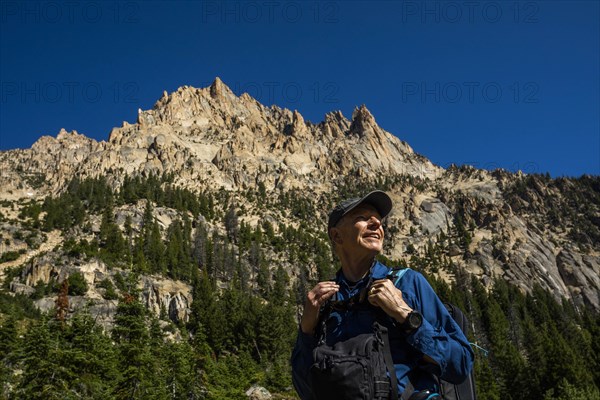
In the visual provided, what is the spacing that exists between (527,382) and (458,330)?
50878 mm

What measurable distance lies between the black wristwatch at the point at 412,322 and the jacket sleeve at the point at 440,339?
1.3 inches

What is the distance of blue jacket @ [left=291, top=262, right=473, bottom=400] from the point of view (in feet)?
9.61

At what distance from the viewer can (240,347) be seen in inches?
2467

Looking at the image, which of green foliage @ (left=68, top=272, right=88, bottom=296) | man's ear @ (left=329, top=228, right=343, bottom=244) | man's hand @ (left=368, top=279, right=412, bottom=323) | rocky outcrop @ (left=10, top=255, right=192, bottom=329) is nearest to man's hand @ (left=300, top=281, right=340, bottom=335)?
man's hand @ (left=368, top=279, right=412, bottom=323)

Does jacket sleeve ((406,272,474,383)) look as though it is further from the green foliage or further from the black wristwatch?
the green foliage

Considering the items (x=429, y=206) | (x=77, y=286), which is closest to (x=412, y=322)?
(x=77, y=286)

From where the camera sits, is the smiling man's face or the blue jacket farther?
the smiling man's face

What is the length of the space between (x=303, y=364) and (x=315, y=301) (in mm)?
591

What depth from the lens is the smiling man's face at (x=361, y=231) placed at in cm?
367

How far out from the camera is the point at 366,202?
382 cm

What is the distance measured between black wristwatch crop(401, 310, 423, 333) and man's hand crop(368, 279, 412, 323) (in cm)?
3

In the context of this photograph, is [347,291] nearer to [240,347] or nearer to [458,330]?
[458,330]

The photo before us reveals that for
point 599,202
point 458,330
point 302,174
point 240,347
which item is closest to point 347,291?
point 458,330

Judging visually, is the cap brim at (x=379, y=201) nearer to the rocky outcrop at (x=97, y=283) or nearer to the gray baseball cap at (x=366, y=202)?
the gray baseball cap at (x=366, y=202)
